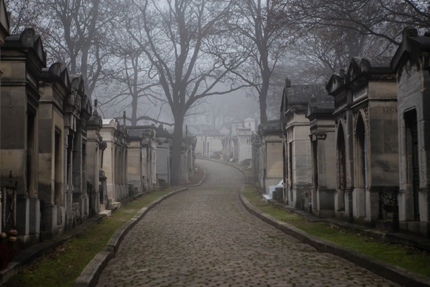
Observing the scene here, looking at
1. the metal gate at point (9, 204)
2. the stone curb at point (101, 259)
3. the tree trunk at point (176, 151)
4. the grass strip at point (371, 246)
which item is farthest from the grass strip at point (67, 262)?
the tree trunk at point (176, 151)

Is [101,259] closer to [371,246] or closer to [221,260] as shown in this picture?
[221,260]

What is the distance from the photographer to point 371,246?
33.4ft

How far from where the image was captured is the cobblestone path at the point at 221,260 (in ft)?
25.7

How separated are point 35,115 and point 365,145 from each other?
7.31m

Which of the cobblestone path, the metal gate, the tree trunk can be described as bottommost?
the cobblestone path

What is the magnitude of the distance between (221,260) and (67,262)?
2.38m

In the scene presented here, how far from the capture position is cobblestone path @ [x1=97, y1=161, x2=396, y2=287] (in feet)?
25.7

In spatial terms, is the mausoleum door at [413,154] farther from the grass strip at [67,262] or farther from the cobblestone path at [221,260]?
the grass strip at [67,262]

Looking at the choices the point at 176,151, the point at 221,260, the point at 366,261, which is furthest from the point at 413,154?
the point at 176,151

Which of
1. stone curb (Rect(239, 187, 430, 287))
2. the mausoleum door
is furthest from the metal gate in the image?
the mausoleum door

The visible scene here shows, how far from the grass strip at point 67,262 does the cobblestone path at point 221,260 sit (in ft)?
1.32

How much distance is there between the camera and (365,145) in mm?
13945

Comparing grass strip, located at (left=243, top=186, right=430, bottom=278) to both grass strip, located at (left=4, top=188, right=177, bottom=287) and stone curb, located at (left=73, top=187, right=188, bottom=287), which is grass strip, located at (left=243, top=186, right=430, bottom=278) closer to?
stone curb, located at (left=73, top=187, right=188, bottom=287)

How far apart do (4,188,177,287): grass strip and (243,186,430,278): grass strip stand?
421cm
